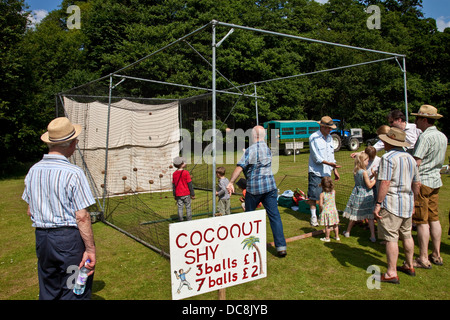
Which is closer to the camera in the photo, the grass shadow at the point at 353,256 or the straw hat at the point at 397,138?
the straw hat at the point at 397,138

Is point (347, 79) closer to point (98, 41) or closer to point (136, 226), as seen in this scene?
point (98, 41)

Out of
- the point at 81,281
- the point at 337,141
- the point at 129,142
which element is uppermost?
the point at 337,141

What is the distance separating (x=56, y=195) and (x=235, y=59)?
2252cm

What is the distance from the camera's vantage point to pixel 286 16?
3125cm

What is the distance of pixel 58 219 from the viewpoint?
2576mm

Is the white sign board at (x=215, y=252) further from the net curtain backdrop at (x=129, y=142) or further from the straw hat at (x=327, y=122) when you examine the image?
the net curtain backdrop at (x=129, y=142)

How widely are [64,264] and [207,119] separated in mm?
6873

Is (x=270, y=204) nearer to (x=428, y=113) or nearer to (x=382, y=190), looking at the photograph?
(x=382, y=190)

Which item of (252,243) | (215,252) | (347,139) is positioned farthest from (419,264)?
(347,139)

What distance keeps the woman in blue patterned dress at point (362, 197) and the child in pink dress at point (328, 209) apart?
0.31 meters

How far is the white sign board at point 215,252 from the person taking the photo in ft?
8.43

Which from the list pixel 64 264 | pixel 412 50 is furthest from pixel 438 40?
pixel 64 264

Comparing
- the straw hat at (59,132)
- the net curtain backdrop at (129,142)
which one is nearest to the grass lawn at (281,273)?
the straw hat at (59,132)

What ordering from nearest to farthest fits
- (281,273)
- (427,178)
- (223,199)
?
(281,273), (427,178), (223,199)
